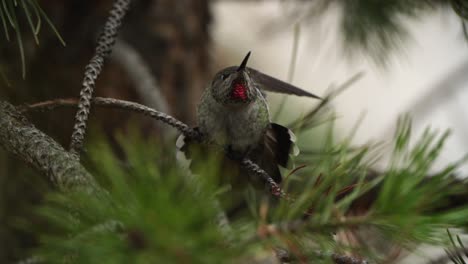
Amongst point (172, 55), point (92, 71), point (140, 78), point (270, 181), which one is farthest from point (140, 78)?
point (270, 181)

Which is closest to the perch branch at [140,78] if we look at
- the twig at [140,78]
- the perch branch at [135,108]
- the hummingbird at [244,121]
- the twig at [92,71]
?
the twig at [140,78]

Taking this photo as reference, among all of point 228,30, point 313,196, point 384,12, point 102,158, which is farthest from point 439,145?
point 228,30

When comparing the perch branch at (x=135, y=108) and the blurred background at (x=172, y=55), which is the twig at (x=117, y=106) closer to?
the perch branch at (x=135, y=108)

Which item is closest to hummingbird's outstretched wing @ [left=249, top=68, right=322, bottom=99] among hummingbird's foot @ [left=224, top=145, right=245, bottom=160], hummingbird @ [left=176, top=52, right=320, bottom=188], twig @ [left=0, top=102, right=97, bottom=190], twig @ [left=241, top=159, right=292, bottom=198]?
hummingbird @ [left=176, top=52, right=320, bottom=188]

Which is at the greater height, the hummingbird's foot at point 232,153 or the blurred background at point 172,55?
the blurred background at point 172,55

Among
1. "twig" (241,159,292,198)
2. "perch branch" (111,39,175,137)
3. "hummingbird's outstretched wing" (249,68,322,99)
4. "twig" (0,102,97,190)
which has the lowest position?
"twig" (241,159,292,198)

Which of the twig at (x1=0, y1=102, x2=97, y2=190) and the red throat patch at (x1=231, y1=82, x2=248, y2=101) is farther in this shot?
the red throat patch at (x1=231, y1=82, x2=248, y2=101)

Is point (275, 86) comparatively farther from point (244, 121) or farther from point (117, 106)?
point (117, 106)

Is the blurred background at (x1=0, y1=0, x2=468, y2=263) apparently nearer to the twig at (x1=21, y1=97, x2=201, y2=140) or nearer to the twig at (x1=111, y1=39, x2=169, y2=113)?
the twig at (x1=111, y1=39, x2=169, y2=113)
